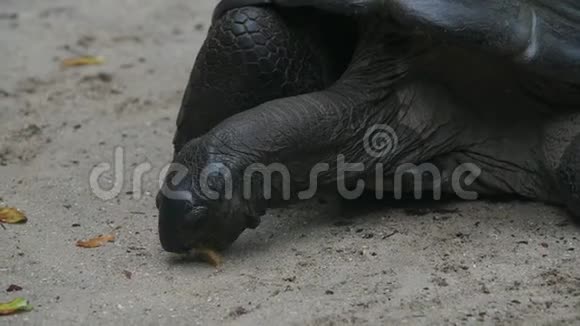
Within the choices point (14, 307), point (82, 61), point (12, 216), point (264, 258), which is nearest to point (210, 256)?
point (264, 258)

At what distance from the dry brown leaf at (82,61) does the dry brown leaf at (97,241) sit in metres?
1.99

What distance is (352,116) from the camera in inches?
116

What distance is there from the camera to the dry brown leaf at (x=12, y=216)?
10.1 ft

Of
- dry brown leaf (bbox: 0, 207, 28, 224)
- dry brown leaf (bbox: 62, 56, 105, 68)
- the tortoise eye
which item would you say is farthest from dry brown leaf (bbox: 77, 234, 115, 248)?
dry brown leaf (bbox: 62, 56, 105, 68)

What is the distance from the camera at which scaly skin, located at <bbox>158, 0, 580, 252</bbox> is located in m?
2.71

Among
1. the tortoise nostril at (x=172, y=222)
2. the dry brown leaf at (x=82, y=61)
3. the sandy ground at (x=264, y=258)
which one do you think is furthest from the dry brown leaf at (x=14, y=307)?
the dry brown leaf at (x=82, y=61)

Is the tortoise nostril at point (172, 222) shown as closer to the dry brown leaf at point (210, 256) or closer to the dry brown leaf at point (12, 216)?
the dry brown leaf at point (210, 256)

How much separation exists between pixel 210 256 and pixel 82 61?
7.64ft

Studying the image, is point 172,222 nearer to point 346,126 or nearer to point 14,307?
point 14,307

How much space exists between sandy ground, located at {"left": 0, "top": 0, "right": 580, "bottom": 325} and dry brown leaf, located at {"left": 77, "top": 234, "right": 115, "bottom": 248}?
27mm

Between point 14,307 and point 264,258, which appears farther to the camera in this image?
point 264,258

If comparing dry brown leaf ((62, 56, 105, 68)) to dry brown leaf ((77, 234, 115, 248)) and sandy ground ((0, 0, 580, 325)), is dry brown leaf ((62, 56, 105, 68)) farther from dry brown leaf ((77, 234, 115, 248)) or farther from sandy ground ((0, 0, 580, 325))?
dry brown leaf ((77, 234, 115, 248))

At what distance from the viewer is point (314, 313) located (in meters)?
2.43

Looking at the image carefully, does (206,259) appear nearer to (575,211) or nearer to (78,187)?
(78,187)
